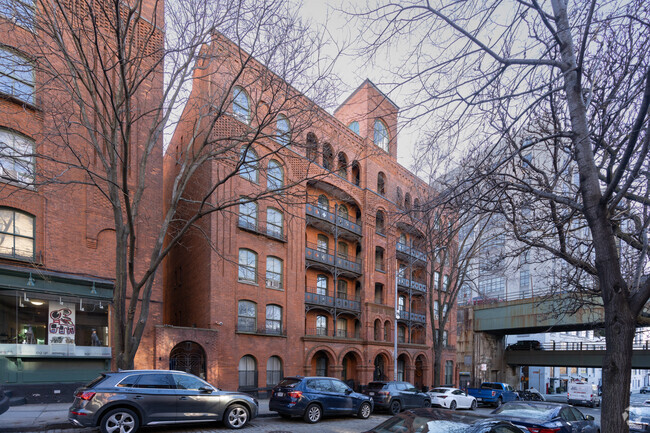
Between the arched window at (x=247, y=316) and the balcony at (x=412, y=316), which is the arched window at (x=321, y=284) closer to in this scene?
the arched window at (x=247, y=316)

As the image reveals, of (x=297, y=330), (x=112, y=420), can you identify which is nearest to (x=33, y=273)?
(x=112, y=420)

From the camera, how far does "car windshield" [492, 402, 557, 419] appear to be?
9352 mm

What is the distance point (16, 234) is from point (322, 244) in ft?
61.0

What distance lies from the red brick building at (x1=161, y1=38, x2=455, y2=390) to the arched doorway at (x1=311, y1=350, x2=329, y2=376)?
0.08 meters

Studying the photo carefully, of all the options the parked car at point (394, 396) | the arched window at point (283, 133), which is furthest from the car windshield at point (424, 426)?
the parked car at point (394, 396)

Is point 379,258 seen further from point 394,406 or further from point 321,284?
point 394,406

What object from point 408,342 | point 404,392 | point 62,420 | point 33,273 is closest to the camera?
point 62,420

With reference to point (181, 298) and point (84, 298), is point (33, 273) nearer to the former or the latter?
point (84, 298)

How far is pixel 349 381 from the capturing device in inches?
1144

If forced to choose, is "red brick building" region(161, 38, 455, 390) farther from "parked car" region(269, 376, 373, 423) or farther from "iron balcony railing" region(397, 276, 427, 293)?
"parked car" region(269, 376, 373, 423)

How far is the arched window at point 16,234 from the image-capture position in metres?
15.2

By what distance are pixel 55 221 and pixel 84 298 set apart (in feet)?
10.7

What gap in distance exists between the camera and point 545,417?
9.24 meters

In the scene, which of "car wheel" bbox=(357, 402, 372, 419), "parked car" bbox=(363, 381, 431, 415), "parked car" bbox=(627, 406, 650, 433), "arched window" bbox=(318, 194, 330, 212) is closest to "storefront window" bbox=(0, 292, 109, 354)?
"car wheel" bbox=(357, 402, 372, 419)
